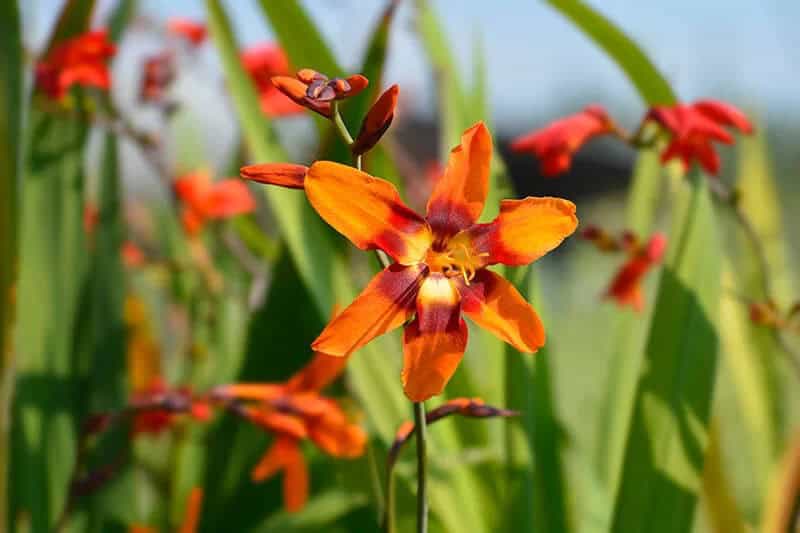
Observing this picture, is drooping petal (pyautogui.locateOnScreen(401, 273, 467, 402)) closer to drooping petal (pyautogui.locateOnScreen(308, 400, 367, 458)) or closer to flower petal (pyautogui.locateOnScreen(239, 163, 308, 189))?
flower petal (pyautogui.locateOnScreen(239, 163, 308, 189))

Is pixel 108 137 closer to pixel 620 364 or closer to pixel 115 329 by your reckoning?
pixel 115 329

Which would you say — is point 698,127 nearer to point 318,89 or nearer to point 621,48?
point 621,48

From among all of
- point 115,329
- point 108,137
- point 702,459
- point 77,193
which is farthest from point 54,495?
point 702,459

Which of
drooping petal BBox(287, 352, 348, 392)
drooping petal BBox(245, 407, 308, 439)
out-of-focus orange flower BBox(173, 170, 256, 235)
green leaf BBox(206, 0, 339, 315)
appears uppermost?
green leaf BBox(206, 0, 339, 315)

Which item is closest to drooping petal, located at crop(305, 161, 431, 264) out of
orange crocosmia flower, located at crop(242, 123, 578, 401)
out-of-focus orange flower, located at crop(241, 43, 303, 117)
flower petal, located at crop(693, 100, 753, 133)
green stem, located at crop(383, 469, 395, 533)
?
orange crocosmia flower, located at crop(242, 123, 578, 401)

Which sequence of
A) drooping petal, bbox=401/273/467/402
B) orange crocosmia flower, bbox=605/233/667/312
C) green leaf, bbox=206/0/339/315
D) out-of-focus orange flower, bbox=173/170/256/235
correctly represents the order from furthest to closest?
1. out-of-focus orange flower, bbox=173/170/256/235
2. orange crocosmia flower, bbox=605/233/667/312
3. green leaf, bbox=206/0/339/315
4. drooping petal, bbox=401/273/467/402

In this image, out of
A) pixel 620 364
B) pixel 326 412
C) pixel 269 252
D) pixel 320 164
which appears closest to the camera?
pixel 320 164

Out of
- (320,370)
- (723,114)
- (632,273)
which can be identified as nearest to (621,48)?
(723,114)
